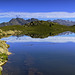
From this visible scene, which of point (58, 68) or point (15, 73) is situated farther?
point (58, 68)

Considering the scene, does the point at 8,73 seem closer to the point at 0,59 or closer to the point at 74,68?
the point at 0,59

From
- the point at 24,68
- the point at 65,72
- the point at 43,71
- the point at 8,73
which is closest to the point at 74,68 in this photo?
the point at 65,72

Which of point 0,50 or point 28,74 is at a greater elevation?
point 0,50

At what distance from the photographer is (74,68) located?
3575cm

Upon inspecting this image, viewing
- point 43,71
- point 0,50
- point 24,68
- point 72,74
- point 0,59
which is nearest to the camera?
point 72,74

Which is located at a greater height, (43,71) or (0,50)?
(0,50)

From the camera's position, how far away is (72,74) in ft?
103

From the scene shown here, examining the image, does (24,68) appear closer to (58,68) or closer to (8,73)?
(8,73)

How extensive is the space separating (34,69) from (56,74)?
6748 mm

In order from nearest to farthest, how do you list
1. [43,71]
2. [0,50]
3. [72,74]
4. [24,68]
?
[72,74]
[43,71]
[24,68]
[0,50]

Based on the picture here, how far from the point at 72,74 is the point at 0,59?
23.3 meters

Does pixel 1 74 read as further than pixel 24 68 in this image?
No

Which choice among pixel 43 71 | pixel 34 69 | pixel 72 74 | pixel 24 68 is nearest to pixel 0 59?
pixel 24 68

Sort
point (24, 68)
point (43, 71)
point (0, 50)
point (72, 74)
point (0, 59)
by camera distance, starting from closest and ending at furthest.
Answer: point (72, 74)
point (43, 71)
point (24, 68)
point (0, 59)
point (0, 50)
